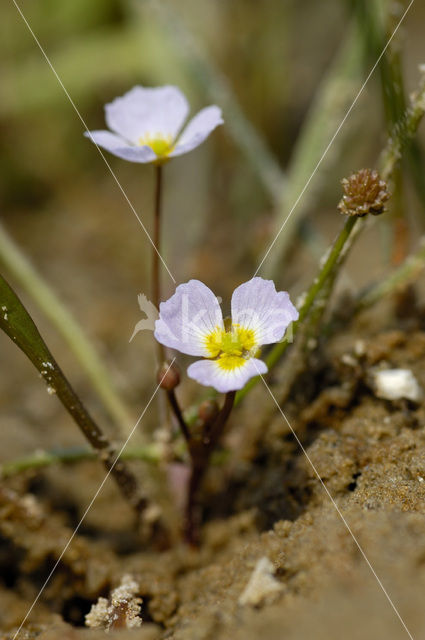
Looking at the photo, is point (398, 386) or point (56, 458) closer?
point (398, 386)

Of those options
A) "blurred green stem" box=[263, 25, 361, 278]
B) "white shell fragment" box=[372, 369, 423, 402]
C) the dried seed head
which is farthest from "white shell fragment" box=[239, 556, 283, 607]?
"blurred green stem" box=[263, 25, 361, 278]

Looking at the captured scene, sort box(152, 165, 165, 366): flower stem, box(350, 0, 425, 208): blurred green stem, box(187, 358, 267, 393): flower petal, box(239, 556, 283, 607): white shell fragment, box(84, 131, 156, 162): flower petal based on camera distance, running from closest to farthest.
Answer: box(239, 556, 283, 607): white shell fragment, box(187, 358, 267, 393): flower petal, box(84, 131, 156, 162): flower petal, box(152, 165, 165, 366): flower stem, box(350, 0, 425, 208): blurred green stem

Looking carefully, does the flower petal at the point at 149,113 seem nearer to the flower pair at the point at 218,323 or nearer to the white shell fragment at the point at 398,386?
the flower pair at the point at 218,323

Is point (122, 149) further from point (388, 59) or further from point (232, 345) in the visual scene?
point (388, 59)

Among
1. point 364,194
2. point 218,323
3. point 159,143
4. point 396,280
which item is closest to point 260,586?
point 218,323

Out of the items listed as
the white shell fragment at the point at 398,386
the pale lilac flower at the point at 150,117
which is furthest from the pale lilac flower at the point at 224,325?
the pale lilac flower at the point at 150,117

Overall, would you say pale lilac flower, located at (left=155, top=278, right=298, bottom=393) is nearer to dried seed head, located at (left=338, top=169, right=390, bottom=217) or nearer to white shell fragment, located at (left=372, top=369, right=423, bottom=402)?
dried seed head, located at (left=338, top=169, right=390, bottom=217)

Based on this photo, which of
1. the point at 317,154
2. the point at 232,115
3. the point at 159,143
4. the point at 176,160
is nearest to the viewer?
the point at 159,143
